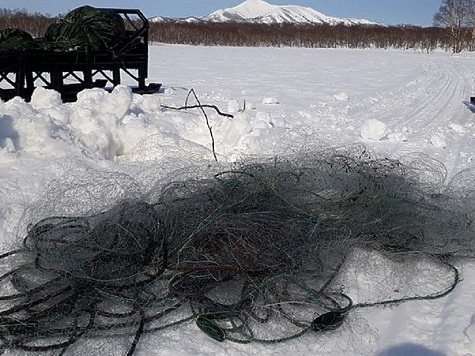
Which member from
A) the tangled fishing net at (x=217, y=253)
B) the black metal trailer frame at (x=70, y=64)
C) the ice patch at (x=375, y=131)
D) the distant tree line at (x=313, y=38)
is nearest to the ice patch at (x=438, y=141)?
the ice patch at (x=375, y=131)

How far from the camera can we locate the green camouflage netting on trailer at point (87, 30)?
9719 millimetres

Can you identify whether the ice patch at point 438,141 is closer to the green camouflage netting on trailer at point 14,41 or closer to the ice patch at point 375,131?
the ice patch at point 375,131

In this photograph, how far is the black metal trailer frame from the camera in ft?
28.4

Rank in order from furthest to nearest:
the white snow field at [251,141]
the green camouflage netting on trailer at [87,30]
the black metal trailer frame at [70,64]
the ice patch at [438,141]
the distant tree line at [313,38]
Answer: the distant tree line at [313,38] → the green camouflage netting on trailer at [87,30] → the black metal trailer frame at [70,64] → the ice patch at [438,141] → the white snow field at [251,141]

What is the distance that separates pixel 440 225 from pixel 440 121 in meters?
5.99

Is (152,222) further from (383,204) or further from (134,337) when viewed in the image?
(383,204)

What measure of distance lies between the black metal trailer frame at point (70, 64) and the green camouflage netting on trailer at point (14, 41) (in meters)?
0.14

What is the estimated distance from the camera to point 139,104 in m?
7.98

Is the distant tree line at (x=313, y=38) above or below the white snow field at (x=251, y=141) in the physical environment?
above

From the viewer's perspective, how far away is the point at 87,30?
32.5ft

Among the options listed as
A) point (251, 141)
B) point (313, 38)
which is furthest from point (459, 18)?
point (251, 141)

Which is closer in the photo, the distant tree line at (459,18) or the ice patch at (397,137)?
the ice patch at (397,137)

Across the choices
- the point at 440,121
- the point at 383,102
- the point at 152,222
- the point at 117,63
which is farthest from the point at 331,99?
the point at 152,222

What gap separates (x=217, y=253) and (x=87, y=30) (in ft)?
26.4
